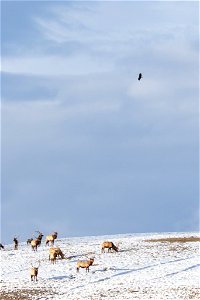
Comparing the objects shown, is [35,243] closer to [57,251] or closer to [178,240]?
[57,251]

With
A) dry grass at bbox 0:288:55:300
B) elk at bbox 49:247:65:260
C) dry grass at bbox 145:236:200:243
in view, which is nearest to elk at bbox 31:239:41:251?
elk at bbox 49:247:65:260

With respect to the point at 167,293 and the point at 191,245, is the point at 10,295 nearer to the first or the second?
the point at 167,293

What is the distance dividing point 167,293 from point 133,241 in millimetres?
24606

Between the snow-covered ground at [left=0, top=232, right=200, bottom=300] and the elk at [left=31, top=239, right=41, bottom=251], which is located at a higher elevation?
the elk at [left=31, top=239, right=41, bottom=251]

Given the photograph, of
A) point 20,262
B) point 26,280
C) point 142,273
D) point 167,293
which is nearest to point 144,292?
point 167,293

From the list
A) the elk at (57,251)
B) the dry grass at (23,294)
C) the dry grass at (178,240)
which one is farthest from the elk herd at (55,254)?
the dry grass at (178,240)

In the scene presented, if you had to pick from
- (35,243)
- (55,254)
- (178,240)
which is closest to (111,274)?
(55,254)

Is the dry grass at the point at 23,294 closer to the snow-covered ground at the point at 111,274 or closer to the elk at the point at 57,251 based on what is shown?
the snow-covered ground at the point at 111,274

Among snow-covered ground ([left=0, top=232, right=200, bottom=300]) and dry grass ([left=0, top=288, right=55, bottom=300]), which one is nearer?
dry grass ([left=0, top=288, right=55, bottom=300])

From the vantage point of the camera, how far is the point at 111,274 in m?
45.8

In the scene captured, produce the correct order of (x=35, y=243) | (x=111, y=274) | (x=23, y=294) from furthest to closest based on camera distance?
(x=35, y=243) → (x=111, y=274) → (x=23, y=294)

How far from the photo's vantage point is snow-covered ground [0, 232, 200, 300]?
40.6 metres

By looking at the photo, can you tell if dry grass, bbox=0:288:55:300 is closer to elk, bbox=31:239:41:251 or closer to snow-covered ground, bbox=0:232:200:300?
snow-covered ground, bbox=0:232:200:300

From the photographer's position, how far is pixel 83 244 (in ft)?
211
